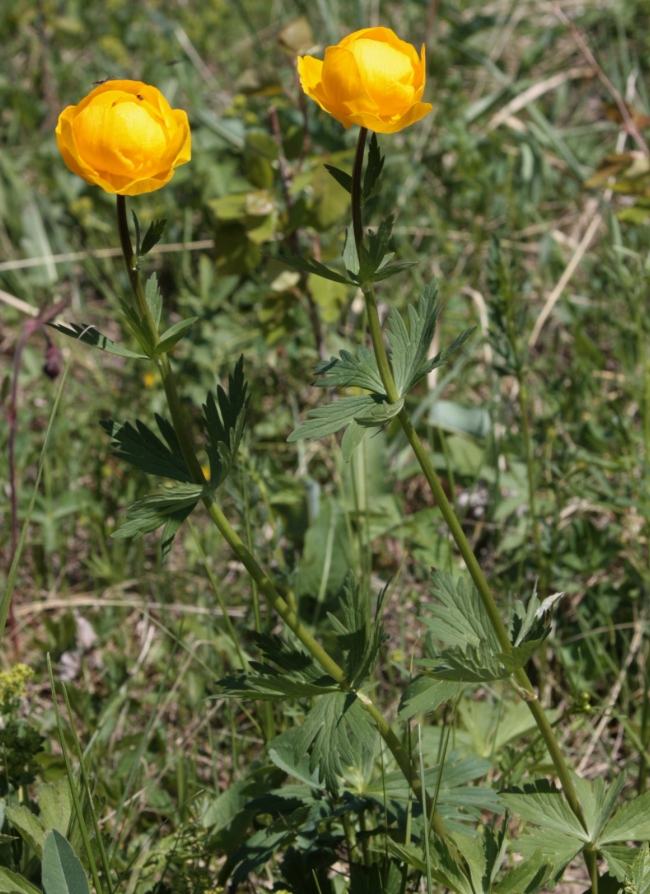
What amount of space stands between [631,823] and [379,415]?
0.78 m

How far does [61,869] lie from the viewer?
3.98 feet

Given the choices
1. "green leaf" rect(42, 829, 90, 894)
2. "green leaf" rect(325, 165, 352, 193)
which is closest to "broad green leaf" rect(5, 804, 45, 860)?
"green leaf" rect(42, 829, 90, 894)

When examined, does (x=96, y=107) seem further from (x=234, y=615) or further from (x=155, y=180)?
(x=234, y=615)

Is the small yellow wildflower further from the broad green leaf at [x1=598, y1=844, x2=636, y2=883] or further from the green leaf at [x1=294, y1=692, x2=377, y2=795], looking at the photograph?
the broad green leaf at [x1=598, y1=844, x2=636, y2=883]

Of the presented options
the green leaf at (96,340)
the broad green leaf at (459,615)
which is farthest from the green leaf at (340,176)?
the broad green leaf at (459,615)

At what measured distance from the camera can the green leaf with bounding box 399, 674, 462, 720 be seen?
1.19 metres

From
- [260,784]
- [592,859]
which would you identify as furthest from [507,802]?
[260,784]

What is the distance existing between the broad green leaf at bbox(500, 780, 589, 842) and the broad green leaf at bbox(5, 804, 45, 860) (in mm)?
739

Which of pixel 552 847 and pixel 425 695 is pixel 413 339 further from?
pixel 552 847

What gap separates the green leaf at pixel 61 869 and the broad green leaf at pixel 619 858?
0.77 m

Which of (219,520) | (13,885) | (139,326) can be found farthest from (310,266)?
(13,885)

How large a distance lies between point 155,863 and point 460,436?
1.52 meters

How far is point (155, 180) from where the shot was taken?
109 cm

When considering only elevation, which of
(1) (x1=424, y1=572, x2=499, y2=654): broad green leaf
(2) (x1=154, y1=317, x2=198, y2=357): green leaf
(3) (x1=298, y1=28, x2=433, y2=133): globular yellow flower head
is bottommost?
(1) (x1=424, y1=572, x2=499, y2=654): broad green leaf
